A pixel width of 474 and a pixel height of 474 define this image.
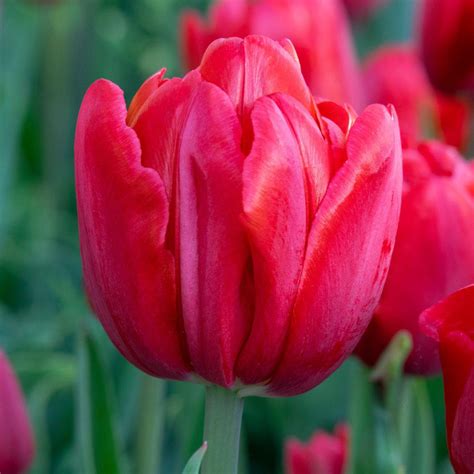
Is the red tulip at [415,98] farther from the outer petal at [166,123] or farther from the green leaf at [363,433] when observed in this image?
the outer petal at [166,123]

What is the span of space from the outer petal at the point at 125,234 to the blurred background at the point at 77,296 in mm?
111

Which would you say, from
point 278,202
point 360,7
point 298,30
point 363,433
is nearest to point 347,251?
point 278,202

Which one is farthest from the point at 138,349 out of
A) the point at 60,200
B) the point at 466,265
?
the point at 60,200

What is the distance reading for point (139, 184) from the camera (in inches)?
12.0

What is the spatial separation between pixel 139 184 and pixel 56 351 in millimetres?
484

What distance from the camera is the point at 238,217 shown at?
1.00 ft

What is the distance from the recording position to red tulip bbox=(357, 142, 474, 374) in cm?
40

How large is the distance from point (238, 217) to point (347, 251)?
3 cm

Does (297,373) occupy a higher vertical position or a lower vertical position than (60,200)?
higher

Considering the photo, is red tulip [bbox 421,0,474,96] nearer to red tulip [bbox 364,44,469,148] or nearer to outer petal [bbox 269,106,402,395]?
red tulip [bbox 364,44,469,148]

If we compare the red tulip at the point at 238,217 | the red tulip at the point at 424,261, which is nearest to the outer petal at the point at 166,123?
the red tulip at the point at 238,217

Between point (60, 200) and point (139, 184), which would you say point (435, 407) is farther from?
point (60, 200)

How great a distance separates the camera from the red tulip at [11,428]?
0.46 m

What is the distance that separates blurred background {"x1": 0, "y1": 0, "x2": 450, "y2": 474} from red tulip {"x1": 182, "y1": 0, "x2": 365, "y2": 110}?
0.64ft
